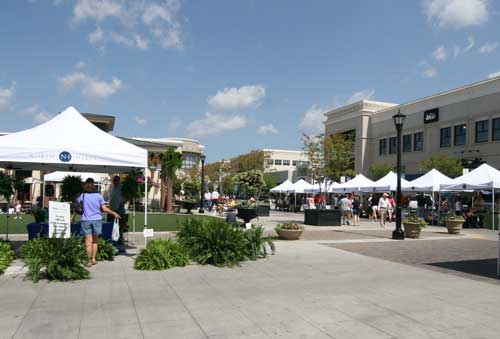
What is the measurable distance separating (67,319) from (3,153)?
5.19 metres

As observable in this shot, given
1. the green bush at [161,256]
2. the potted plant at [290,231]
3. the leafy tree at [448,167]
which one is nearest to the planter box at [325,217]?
the potted plant at [290,231]

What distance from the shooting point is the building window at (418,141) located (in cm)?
5422

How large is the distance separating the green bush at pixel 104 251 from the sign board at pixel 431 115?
48212 millimetres

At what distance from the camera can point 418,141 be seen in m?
55.0

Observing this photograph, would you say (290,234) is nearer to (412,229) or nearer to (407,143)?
(412,229)

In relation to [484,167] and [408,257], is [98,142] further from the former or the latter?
[484,167]

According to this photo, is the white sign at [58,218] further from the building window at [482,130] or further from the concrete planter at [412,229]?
the building window at [482,130]

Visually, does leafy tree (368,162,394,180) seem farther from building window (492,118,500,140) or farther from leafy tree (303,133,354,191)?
leafy tree (303,133,354,191)

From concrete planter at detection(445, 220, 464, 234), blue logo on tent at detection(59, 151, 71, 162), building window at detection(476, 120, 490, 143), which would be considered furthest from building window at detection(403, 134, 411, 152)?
blue logo on tent at detection(59, 151, 71, 162)

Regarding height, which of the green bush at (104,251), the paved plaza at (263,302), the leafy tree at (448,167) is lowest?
the paved plaza at (263,302)

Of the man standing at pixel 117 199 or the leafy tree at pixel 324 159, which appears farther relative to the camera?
the leafy tree at pixel 324 159

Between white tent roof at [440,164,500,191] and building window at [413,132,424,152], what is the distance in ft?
101

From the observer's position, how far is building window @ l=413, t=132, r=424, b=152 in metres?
54.2

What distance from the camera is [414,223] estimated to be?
684 inches
